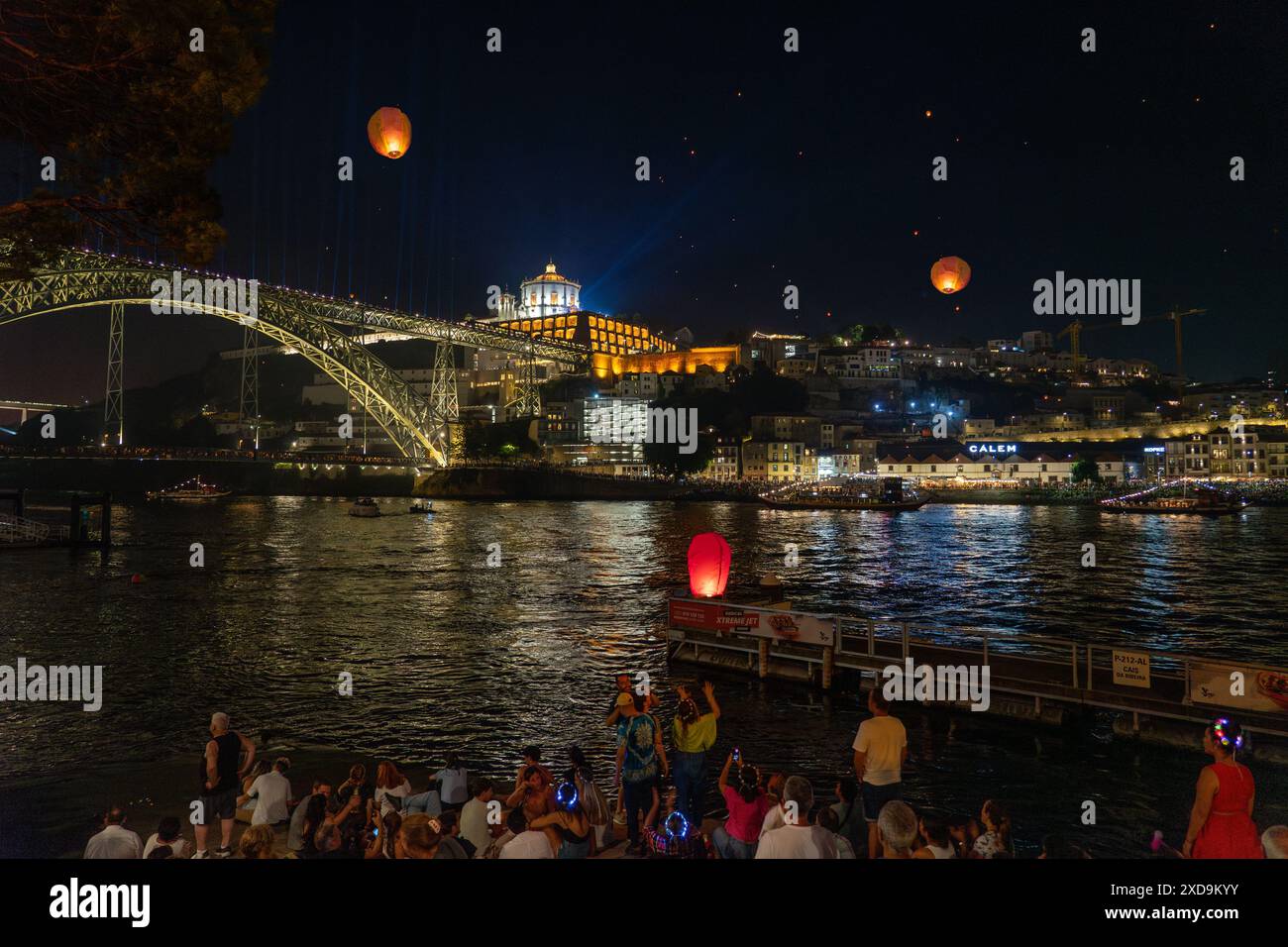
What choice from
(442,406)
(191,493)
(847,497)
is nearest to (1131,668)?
(847,497)

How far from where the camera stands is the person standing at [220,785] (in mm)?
7043

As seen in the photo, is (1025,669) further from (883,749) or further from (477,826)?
(477,826)

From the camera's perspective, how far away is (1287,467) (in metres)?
102

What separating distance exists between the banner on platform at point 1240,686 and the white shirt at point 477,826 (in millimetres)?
10390

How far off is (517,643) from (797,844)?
Answer: 619 inches

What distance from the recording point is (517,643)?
19672 mm

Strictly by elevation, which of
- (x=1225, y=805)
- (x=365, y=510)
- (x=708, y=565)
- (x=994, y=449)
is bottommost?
(x=365, y=510)

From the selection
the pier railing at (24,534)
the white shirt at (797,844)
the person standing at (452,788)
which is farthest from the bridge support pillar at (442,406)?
the white shirt at (797,844)

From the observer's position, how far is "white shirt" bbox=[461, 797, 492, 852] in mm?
6055

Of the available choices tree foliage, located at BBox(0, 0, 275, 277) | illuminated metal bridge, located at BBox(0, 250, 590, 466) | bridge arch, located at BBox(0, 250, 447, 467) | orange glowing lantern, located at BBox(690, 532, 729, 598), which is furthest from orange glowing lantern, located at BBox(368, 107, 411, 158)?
bridge arch, located at BBox(0, 250, 447, 467)

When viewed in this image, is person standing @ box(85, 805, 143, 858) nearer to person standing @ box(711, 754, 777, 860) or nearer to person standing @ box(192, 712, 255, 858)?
person standing @ box(192, 712, 255, 858)

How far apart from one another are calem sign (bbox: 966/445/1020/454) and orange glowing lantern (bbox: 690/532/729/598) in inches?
4114

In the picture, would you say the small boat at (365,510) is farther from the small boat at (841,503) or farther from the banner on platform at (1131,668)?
the banner on platform at (1131,668)
